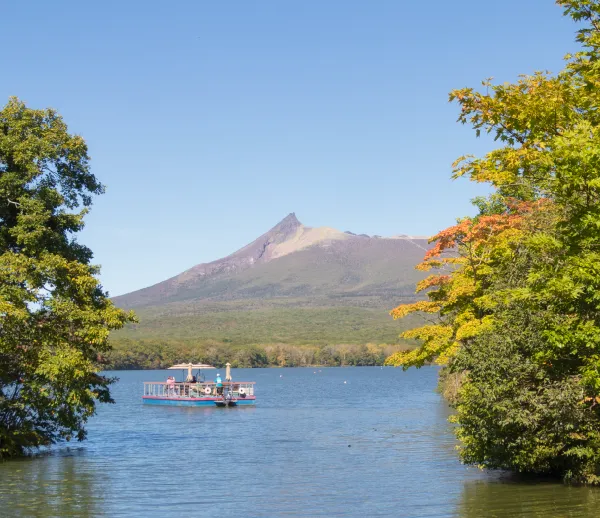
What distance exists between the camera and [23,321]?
28328 millimetres

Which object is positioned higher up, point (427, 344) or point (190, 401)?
point (427, 344)

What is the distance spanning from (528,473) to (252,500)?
8.58 meters

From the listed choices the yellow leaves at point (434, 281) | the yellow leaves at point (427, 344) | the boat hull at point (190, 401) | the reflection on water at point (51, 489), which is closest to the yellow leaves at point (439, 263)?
the yellow leaves at point (434, 281)

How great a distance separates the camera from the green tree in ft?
95.0

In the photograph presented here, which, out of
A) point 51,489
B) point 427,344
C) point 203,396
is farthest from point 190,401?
point 51,489

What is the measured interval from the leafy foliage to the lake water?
1.63 meters

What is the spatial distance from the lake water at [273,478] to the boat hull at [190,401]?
2058cm

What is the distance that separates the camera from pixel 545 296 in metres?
18.0

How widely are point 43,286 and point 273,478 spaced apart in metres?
10.9

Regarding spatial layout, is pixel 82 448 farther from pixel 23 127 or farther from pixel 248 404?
pixel 248 404

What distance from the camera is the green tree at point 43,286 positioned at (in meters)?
29.0

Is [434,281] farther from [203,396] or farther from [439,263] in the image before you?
[203,396]

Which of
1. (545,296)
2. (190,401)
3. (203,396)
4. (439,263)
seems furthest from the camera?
(203,396)

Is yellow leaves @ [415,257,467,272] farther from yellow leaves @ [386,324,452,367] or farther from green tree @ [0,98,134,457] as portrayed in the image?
green tree @ [0,98,134,457]
